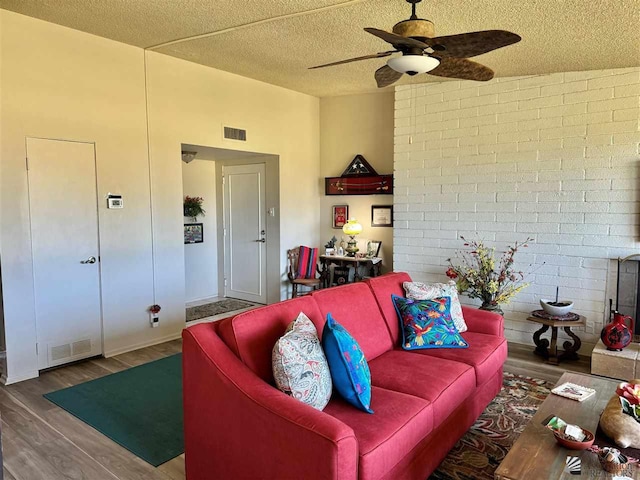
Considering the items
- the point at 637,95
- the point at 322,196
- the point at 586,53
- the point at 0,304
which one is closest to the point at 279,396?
the point at 0,304

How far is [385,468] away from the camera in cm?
191

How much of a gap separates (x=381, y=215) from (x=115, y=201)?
3221 mm

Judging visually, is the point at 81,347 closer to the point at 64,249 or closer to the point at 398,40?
the point at 64,249

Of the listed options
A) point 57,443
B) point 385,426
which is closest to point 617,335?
point 385,426

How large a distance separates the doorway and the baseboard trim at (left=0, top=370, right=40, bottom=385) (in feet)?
8.62

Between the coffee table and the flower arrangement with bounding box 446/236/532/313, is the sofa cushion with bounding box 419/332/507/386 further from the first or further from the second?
the flower arrangement with bounding box 446/236/532/313

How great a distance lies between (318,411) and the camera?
1.83 meters

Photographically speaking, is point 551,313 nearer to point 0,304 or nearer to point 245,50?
point 245,50

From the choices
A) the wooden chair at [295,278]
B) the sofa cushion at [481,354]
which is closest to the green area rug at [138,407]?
the sofa cushion at [481,354]

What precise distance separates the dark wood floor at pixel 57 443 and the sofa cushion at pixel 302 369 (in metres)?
1.00

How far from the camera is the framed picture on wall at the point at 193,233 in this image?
21.1ft

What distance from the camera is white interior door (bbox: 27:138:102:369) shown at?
3.79 m

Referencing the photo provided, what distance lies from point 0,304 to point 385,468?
11.2 feet

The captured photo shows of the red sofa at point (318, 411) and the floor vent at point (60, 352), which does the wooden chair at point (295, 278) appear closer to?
the floor vent at point (60, 352)
